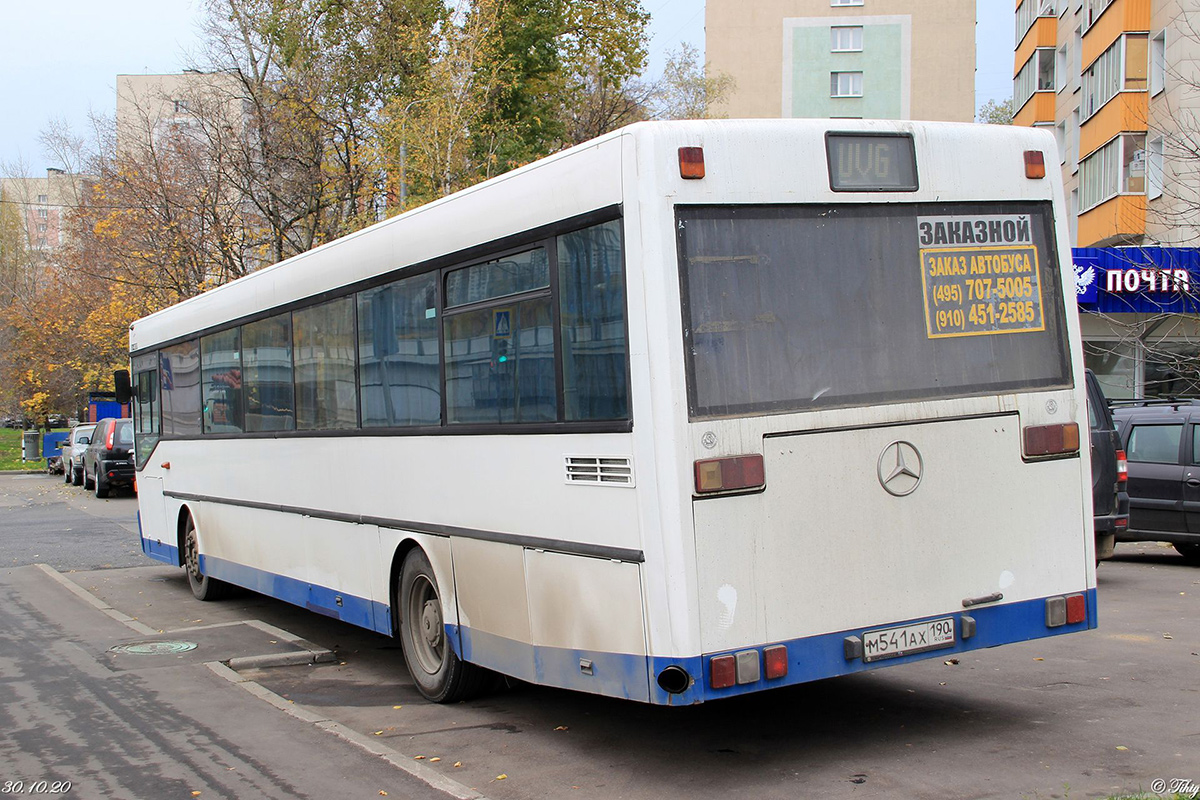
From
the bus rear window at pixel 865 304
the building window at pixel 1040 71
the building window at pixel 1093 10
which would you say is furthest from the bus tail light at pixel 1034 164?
the building window at pixel 1040 71

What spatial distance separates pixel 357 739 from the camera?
22.7ft

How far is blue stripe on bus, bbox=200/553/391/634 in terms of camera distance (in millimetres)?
8531

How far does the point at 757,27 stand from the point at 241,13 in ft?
123

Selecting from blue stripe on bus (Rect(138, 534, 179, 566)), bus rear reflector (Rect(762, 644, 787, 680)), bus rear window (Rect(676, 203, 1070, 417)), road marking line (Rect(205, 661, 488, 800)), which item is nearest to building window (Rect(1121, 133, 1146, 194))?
blue stripe on bus (Rect(138, 534, 179, 566))

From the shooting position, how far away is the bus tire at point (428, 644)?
7.59 m

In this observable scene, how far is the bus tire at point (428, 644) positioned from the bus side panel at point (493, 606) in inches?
14.8

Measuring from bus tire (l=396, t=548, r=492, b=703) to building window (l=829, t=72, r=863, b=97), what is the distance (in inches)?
2356

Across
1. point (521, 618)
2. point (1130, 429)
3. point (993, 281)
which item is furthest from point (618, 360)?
point (1130, 429)

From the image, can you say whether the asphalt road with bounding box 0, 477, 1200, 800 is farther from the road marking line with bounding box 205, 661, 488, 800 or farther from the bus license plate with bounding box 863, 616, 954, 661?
the bus license plate with bounding box 863, 616, 954, 661

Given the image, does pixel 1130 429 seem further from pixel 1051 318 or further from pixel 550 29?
pixel 550 29

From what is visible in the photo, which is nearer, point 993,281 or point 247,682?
point 993,281

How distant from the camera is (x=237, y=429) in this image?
11.4 m

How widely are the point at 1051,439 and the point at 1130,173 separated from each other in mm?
29927

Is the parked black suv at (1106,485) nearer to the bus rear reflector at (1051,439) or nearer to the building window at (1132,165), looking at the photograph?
the bus rear reflector at (1051,439)
